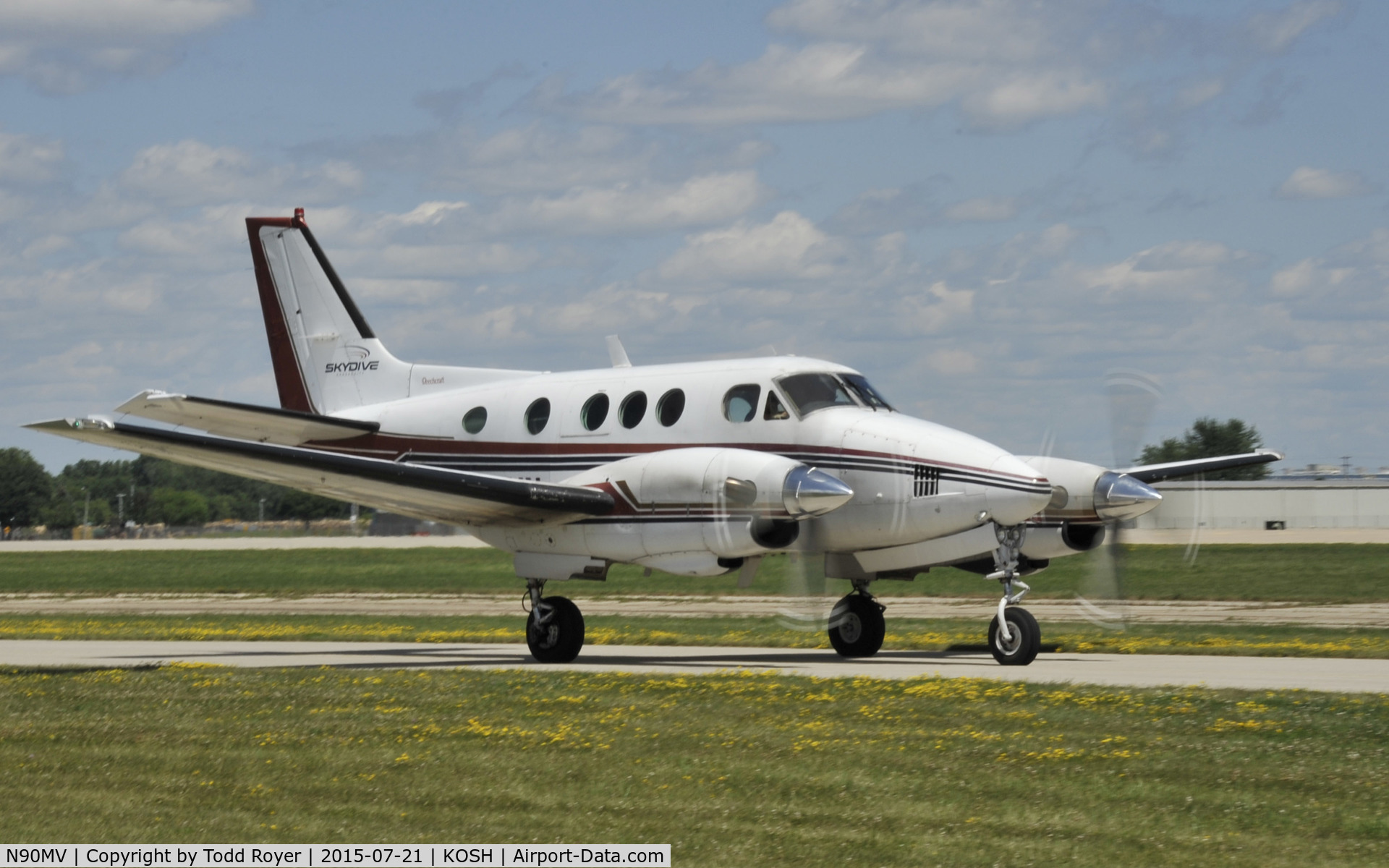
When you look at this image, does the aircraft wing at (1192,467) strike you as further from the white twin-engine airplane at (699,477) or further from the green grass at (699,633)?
the green grass at (699,633)

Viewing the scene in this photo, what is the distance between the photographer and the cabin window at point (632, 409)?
2078 cm

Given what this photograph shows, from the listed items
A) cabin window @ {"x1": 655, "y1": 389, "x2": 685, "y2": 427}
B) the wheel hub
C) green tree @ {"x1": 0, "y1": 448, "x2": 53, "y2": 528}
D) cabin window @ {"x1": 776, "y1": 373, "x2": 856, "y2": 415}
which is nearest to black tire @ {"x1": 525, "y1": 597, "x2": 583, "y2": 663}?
cabin window @ {"x1": 655, "y1": 389, "x2": 685, "y2": 427}

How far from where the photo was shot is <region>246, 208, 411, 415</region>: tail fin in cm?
2603

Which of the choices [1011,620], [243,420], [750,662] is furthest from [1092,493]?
[243,420]

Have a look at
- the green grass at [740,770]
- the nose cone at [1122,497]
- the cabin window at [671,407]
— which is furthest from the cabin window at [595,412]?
the nose cone at [1122,497]

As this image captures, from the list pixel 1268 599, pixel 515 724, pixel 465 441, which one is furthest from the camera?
pixel 1268 599

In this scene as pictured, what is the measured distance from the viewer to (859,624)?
71.9 feet

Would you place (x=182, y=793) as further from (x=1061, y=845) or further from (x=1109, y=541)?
(x=1109, y=541)

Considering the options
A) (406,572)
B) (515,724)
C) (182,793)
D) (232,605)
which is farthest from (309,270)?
(406,572)

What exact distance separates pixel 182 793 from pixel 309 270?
16518mm

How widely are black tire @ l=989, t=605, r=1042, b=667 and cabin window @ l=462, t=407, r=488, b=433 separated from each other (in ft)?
27.1

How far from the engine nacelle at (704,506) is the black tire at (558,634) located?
1375 millimetres

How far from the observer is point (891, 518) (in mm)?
19344

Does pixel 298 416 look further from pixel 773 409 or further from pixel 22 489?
pixel 22 489
